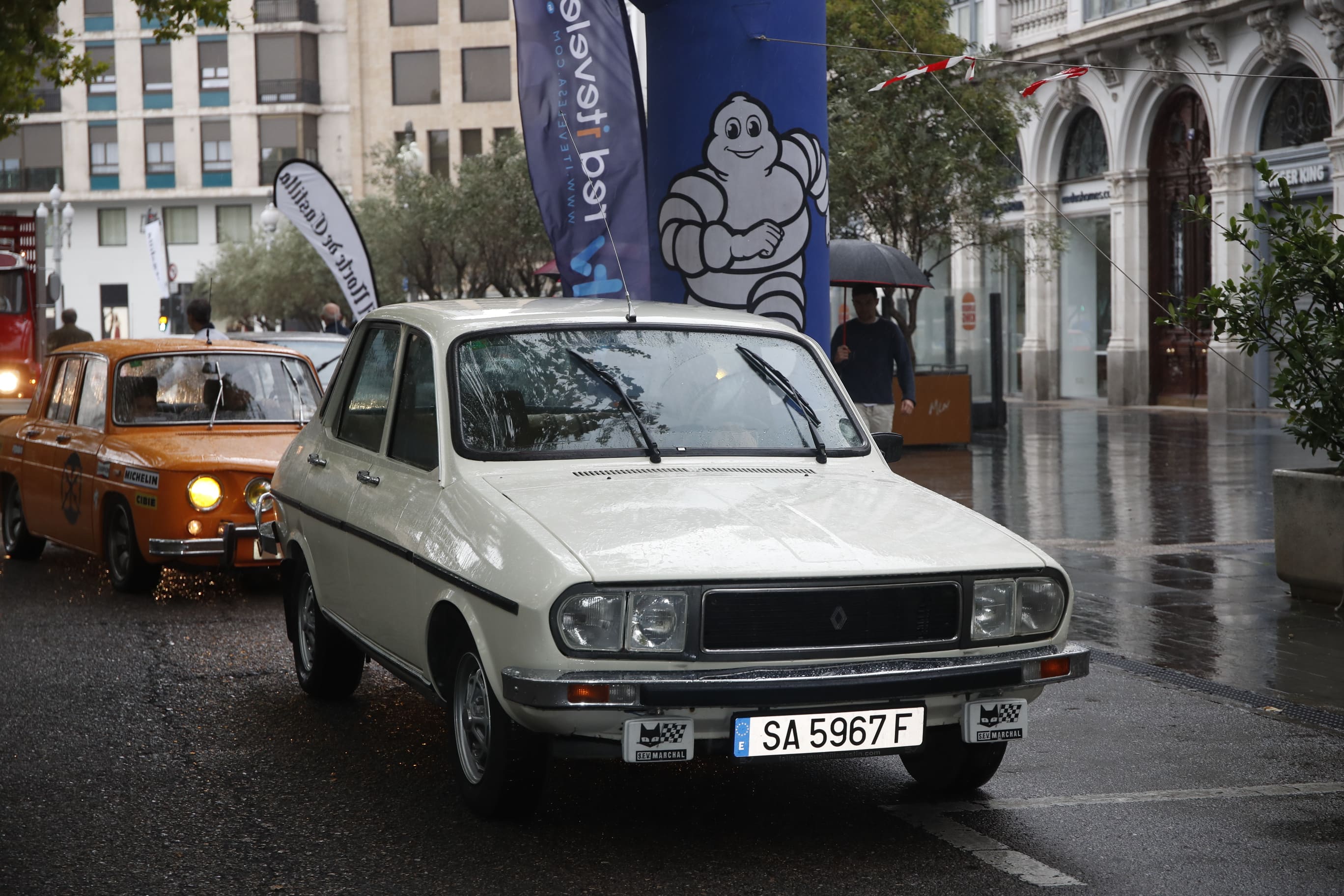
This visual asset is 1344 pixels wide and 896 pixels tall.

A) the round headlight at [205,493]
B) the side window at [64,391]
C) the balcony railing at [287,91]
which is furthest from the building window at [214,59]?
the round headlight at [205,493]

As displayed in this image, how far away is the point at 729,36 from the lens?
32.6ft

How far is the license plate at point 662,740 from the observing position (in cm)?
443

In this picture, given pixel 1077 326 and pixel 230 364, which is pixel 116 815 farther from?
pixel 1077 326

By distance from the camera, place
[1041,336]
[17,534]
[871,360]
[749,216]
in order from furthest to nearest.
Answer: [1041,336] < [871,360] < [17,534] < [749,216]

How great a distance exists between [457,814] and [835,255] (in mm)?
14617

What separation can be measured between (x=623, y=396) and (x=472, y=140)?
61.3 m

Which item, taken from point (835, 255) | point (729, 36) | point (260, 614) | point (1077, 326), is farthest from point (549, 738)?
point (1077, 326)

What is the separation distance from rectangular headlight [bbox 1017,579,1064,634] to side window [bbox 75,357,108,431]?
275 inches

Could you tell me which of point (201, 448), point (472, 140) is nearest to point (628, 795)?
point (201, 448)

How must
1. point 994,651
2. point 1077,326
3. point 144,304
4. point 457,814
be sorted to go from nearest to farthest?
point 994,651 < point 457,814 < point 1077,326 < point 144,304

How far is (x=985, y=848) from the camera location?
4785 millimetres

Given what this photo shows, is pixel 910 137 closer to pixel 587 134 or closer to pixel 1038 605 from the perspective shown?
pixel 587 134

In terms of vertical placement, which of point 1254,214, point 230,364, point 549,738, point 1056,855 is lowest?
point 1056,855

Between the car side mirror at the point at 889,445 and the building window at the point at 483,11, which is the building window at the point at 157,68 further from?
the car side mirror at the point at 889,445
